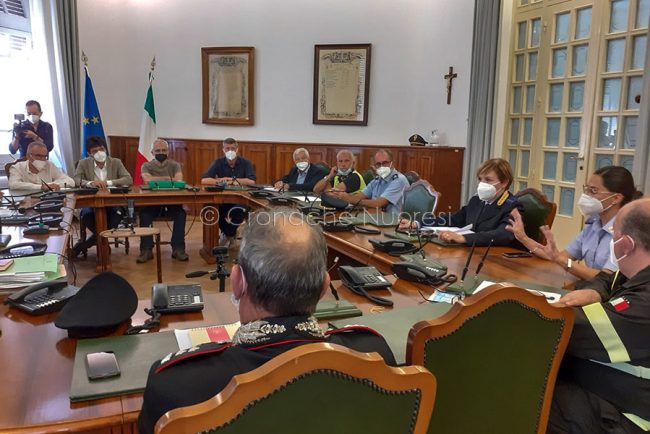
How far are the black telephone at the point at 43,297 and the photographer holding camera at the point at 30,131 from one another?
172 inches

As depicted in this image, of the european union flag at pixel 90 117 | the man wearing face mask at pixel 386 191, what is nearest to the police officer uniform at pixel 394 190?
the man wearing face mask at pixel 386 191

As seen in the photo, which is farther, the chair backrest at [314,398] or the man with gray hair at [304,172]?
the man with gray hair at [304,172]

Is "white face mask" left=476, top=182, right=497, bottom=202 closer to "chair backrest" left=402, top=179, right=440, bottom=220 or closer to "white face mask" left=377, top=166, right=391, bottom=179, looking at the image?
"chair backrest" left=402, top=179, right=440, bottom=220

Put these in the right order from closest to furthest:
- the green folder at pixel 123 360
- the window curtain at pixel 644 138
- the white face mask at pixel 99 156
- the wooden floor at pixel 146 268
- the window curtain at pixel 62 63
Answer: the green folder at pixel 123 360 < the window curtain at pixel 644 138 < the wooden floor at pixel 146 268 < the white face mask at pixel 99 156 < the window curtain at pixel 62 63

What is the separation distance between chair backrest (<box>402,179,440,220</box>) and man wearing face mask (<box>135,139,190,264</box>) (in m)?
2.27

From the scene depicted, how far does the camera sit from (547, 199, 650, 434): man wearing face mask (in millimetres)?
1255

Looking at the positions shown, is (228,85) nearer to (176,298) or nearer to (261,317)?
(176,298)

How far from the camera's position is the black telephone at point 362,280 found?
182 centimetres

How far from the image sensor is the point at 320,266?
3.09 feet

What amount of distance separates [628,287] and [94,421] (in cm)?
130

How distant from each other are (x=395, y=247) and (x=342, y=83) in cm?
451

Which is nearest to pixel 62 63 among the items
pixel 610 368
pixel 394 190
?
pixel 394 190

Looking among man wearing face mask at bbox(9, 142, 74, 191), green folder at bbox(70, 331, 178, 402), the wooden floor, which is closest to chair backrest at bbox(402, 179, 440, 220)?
the wooden floor

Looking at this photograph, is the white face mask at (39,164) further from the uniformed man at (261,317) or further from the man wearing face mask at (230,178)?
the uniformed man at (261,317)
